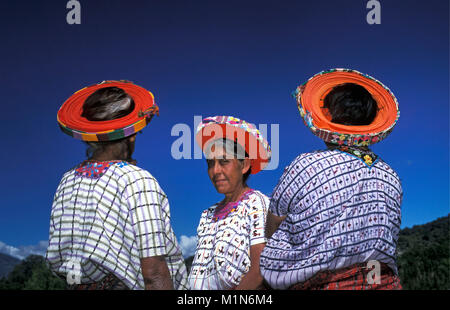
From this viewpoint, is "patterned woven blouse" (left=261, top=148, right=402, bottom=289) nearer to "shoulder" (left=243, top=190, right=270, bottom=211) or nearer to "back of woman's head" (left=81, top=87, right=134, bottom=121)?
"shoulder" (left=243, top=190, right=270, bottom=211)

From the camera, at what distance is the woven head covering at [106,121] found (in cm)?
388

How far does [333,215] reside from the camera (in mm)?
3346

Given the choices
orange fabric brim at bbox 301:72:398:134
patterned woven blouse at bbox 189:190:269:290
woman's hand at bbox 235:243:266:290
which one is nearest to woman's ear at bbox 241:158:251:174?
patterned woven blouse at bbox 189:190:269:290

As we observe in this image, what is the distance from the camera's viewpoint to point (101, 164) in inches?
149

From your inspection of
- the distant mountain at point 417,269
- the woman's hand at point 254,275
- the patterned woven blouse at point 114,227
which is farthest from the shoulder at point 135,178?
the distant mountain at point 417,269

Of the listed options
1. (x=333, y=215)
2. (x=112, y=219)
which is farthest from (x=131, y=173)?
(x=333, y=215)

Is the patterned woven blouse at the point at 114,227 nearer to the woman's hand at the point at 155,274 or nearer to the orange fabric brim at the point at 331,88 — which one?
the woman's hand at the point at 155,274

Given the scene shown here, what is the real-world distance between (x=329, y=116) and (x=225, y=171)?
1415 mm

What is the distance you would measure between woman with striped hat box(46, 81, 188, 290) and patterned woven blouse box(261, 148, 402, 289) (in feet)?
3.04

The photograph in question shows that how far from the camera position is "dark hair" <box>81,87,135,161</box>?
3963mm

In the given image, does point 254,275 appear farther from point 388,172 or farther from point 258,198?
point 388,172
